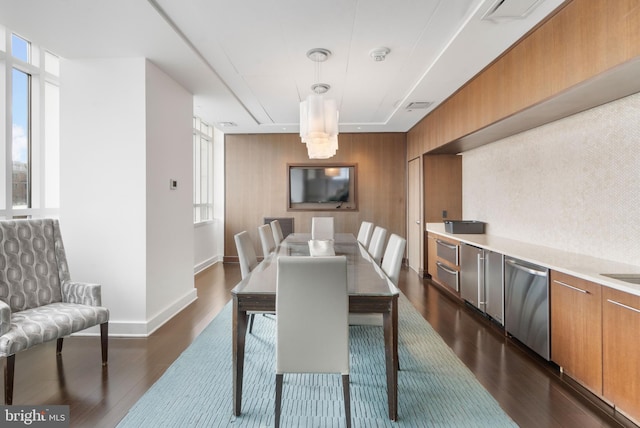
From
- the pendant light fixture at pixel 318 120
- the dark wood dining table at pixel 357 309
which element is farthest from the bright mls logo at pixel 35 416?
the pendant light fixture at pixel 318 120

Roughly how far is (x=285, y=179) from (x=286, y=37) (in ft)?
13.9

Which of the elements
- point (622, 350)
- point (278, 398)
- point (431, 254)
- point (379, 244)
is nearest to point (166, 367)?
point (278, 398)

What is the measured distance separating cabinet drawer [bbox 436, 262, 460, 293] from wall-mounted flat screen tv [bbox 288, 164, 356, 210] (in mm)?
2565

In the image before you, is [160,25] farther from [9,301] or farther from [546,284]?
[546,284]

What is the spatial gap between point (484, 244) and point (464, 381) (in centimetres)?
174

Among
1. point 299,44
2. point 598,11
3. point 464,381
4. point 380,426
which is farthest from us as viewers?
point 299,44

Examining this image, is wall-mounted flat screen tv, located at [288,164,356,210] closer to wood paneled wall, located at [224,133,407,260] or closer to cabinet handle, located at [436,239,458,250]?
wood paneled wall, located at [224,133,407,260]

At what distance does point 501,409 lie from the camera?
2135mm

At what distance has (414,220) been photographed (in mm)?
6527

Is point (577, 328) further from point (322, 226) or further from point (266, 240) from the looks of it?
point (322, 226)

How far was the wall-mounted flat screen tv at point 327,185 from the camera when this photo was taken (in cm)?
714

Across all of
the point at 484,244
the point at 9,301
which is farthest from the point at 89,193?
the point at 484,244

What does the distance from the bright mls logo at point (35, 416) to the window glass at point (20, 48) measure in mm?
3056

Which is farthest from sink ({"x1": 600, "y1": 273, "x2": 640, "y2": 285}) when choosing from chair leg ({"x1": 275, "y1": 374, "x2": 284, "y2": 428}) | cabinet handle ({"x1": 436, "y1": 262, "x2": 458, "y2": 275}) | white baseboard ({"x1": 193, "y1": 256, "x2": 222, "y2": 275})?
white baseboard ({"x1": 193, "y1": 256, "x2": 222, "y2": 275})
